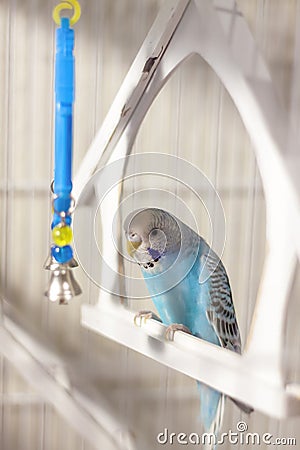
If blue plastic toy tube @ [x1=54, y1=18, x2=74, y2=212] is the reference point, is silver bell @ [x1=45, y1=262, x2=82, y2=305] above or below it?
below

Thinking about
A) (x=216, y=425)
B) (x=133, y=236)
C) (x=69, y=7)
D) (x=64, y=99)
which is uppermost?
(x=69, y=7)

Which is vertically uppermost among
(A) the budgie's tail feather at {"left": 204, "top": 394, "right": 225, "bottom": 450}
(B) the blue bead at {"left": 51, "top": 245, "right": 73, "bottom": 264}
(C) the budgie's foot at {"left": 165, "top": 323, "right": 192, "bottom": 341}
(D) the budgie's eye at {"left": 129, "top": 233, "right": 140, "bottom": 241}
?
(D) the budgie's eye at {"left": 129, "top": 233, "right": 140, "bottom": 241}

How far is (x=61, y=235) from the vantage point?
0.74m

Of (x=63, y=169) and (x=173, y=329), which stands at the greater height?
(x=63, y=169)

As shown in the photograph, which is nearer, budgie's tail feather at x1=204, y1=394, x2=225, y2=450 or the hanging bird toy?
the hanging bird toy

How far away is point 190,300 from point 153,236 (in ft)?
0.28

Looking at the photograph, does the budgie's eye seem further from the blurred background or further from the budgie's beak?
the blurred background

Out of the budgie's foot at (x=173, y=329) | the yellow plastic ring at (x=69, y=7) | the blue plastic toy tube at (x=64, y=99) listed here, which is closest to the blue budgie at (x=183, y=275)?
the budgie's foot at (x=173, y=329)

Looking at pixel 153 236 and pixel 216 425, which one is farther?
pixel 216 425

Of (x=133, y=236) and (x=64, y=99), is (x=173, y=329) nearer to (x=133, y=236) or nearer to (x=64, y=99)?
(x=133, y=236)

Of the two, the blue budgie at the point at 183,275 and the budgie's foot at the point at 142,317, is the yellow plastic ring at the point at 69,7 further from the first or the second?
the budgie's foot at the point at 142,317

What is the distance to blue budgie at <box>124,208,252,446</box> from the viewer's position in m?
0.76

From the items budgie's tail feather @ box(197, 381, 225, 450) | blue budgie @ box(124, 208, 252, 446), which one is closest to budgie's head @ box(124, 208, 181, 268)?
blue budgie @ box(124, 208, 252, 446)

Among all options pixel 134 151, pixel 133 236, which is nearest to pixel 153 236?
pixel 133 236
